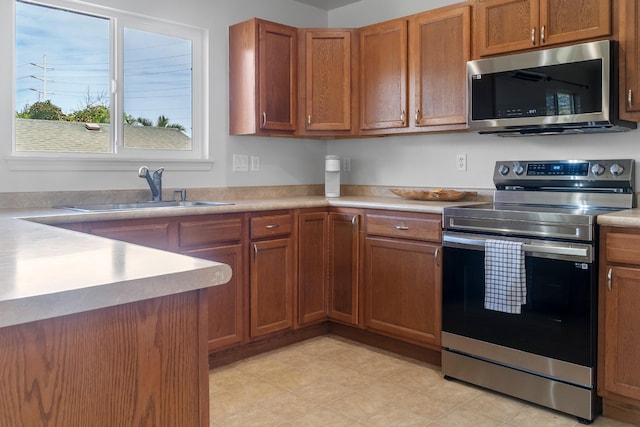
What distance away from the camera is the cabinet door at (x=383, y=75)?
345cm

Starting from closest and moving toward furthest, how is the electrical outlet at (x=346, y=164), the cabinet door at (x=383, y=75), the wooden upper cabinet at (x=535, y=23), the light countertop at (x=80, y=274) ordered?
the light countertop at (x=80, y=274)
the wooden upper cabinet at (x=535, y=23)
the cabinet door at (x=383, y=75)
the electrical outlet at (x=346, y=164)

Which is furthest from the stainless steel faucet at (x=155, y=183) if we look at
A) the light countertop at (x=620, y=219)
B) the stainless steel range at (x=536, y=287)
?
the light countertop at (x=620, y=219)

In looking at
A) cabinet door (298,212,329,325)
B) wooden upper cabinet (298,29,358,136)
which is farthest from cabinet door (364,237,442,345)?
wooden upper cabinet (298,29,358,136)

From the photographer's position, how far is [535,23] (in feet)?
9.21

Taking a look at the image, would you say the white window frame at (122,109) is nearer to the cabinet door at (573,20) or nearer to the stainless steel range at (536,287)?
the stainless steel range at (536,287)

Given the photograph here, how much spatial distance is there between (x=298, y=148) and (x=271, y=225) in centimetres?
108

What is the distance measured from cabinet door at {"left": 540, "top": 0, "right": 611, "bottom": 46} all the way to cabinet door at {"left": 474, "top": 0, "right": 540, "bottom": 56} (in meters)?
0.05

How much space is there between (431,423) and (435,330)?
0.68m

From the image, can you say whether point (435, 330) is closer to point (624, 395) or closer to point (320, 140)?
point (624, 395)

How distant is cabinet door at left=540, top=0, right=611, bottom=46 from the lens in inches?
102

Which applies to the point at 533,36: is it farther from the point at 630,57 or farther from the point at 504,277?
the point at 504,277

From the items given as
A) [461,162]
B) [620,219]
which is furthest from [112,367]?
[461,162]

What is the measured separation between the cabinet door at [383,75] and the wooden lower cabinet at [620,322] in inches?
60.2

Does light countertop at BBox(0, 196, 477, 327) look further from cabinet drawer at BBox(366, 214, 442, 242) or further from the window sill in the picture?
cabinet drawer at BBox(366, 214, 442, 242)
